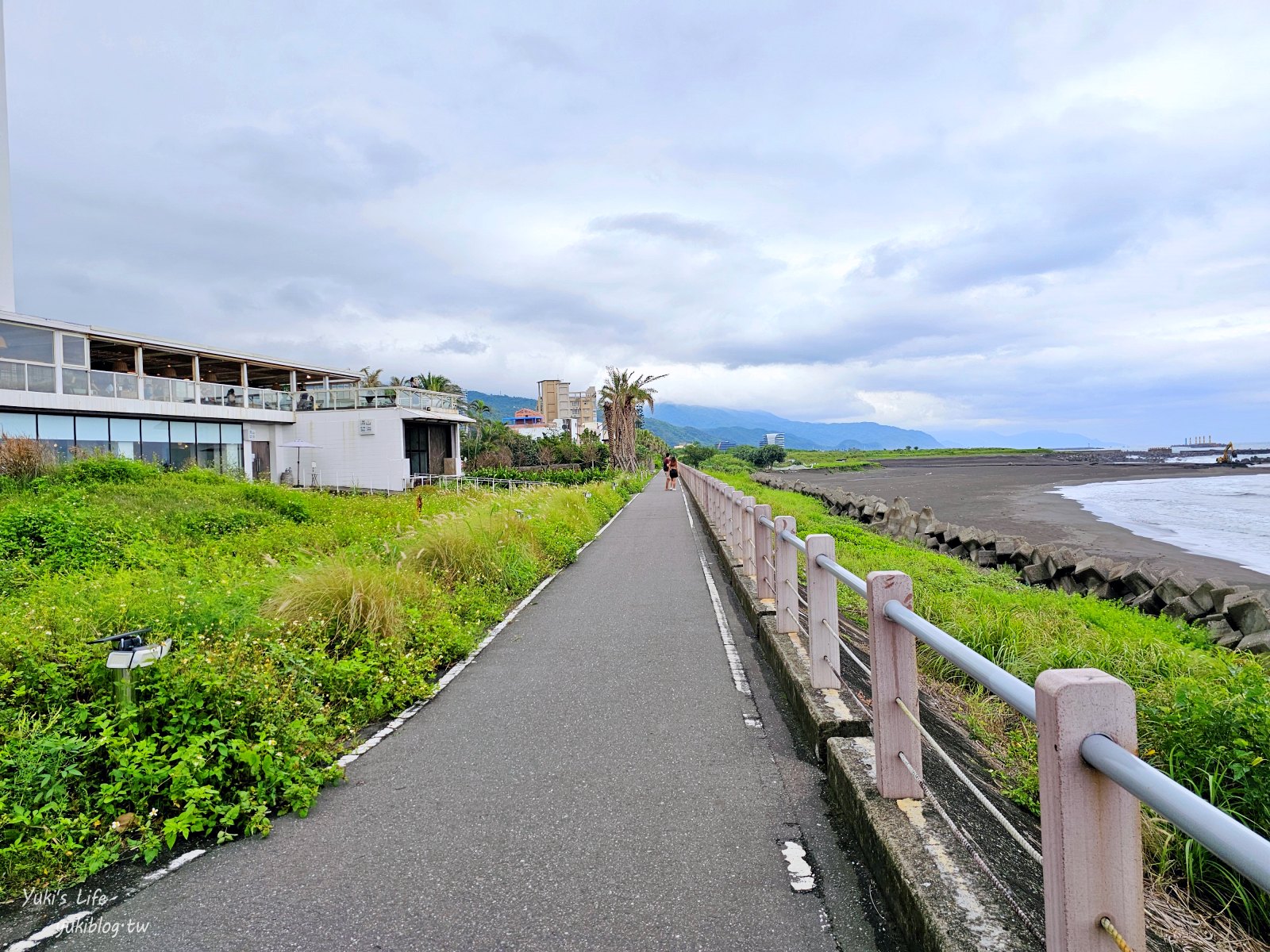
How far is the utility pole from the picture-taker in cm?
3516

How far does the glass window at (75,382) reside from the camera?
25484 mm

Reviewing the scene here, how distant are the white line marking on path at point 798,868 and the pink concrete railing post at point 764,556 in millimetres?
4343

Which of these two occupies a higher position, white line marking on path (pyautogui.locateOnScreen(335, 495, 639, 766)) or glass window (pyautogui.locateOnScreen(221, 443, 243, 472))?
glass window (pyautogui.locateOnScreen(221, 443, 243, 472))

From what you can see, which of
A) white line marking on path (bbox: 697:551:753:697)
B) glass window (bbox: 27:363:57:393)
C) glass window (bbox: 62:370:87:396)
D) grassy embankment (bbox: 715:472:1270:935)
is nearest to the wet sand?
grassy embankment (bbox: 715:472:1270:935)

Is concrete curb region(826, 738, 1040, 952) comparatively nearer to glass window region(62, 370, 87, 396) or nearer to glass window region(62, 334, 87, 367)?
glass window region(62, 370, 87, 396)

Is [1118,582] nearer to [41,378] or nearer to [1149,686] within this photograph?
Answer: [1149,686]

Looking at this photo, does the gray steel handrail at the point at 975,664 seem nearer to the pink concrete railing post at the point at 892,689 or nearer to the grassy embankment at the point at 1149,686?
the pink concrete railing post at the point at 892,689

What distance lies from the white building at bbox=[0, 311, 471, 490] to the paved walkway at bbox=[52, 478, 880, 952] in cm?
2638

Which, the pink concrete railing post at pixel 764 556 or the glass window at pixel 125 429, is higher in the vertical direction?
the glass window at pixel 125 429

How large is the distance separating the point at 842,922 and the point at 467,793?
2148 mm

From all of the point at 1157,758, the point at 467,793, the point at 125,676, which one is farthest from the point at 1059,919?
the point at 125,676

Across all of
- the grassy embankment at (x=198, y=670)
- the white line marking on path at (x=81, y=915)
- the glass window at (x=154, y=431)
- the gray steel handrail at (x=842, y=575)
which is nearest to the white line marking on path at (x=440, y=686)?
the grassy embankment at (x=198, y=670)

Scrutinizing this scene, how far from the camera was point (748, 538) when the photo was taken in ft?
31.8

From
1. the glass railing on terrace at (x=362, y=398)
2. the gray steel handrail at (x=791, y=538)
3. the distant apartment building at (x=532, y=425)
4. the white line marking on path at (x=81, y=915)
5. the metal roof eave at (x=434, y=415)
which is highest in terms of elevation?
the distant apartment building at (x=532, y=425)
